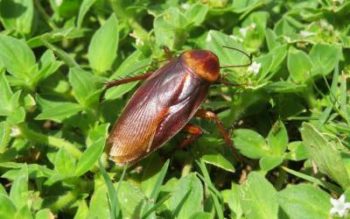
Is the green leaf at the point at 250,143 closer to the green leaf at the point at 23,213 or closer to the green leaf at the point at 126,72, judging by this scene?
the green leaf at the point at 126,72

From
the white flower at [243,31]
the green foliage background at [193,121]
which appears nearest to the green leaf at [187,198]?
the green foliage background at [193,121]

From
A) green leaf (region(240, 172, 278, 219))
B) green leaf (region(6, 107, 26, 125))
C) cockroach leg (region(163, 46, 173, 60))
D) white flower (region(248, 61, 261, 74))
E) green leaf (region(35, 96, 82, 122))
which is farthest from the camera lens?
cockroach leg (region(163, 46, 173, 60))

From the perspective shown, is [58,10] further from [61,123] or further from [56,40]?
[61,123]

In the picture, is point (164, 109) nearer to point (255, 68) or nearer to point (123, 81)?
point (123, 81)

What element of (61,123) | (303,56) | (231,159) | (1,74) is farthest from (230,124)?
(1,74)

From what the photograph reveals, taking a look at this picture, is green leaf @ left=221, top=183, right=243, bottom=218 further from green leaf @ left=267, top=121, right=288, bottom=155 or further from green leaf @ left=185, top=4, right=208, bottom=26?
green leaf @ left=185, top=4, right=208, bottom=26

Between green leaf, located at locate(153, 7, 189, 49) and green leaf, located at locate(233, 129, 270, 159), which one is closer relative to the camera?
green leaf, located at locate(233, 129, 270, 159)

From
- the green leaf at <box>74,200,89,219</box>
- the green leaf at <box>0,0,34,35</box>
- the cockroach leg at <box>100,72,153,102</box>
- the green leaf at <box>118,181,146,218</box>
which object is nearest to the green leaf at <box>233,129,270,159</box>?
the cockroach leg at <box>100,72,153,102</box>
